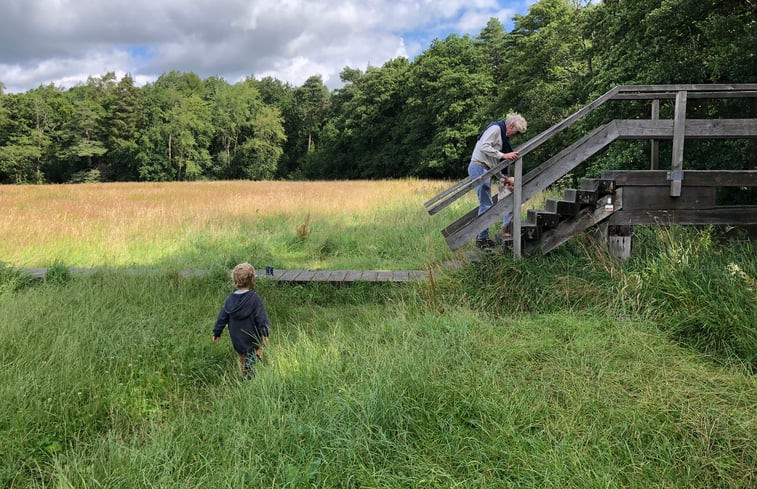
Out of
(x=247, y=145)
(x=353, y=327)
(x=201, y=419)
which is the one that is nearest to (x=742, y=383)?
(x=353, y=327)

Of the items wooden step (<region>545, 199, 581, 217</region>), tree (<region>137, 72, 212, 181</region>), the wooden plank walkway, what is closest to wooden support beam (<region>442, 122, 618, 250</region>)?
wooden step (<region>545, 199, 581, 217</region>)

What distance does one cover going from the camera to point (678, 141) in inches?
206

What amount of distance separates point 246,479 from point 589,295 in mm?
3771

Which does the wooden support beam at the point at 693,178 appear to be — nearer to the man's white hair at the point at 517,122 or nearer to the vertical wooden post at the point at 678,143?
the vertical wooden post at the point at 678,143

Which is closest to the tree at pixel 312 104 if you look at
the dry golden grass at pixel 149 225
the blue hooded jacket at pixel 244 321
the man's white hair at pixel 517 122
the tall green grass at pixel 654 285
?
the dry golden grass at pixel 149 225

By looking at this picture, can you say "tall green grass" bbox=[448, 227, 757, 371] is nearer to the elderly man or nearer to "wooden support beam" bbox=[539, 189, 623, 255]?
"wooden support beam" bbox=[539, 189, 623, 255]

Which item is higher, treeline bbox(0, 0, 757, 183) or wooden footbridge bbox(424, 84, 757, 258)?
treeline bbox(0, 0, 757, 183)

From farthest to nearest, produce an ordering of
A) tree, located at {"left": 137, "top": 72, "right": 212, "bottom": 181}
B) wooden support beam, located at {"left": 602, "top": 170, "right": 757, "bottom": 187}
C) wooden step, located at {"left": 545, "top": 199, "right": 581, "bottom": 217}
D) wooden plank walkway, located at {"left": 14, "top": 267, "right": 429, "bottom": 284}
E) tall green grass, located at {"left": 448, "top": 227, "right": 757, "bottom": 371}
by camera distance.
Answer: tree, located at {"left": 137, "top": 72, "right": 212, "bottom": 181}
wooden plank walkway, located at {"left": 14, "top": 267, "right": 429, "bottom": 284}
wooden step, located at {"left": 545, "top": 199, "right": 581, "bottom": 217}
wooden support beam, located at {"left": 602, "top": 170, "right": 757, "bottom": 187}
tall green grass, located at {"left": 448, "top": 227, "right": 757, "bottom": 371}

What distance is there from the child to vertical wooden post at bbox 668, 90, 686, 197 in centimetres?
480

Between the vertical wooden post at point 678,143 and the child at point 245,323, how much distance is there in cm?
480

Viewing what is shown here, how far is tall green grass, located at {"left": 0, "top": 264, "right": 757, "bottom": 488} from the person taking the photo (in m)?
2.44

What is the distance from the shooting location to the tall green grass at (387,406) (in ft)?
7.99

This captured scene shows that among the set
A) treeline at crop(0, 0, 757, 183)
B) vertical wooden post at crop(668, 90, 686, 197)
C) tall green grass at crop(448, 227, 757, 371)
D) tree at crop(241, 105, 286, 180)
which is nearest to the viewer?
tall green grass at crop(448, 227, 757, 371)

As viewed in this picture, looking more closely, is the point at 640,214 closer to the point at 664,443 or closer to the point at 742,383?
the point at 742,383
